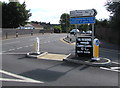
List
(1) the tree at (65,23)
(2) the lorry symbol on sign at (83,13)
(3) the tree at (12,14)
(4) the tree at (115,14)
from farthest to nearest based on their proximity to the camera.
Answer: (1) the tree at (65,23) < (3) the tree at (12,14) < (4) the tree at (115,14) < (2) the lorry symbol on sign at (83,13)

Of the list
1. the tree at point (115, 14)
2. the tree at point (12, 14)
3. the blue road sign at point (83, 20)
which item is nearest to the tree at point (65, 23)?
the tree at point (12, 14)

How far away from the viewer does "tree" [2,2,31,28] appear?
4950 cm

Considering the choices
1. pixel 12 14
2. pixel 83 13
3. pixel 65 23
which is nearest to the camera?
pixel 83 13

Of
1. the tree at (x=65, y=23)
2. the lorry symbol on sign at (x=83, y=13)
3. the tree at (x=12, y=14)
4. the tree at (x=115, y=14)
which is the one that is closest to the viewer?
the lorry symbol on sign at (x=83, y=13)

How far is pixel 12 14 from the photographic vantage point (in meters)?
49.6

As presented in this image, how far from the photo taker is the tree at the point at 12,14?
4950cm

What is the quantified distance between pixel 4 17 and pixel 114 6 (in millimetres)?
33711

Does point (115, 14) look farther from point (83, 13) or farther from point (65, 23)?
point (65, 23)

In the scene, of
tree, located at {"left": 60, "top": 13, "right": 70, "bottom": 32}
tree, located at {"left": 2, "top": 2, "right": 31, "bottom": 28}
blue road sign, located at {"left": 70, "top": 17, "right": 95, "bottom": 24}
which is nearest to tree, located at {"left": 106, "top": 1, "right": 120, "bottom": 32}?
blue road sign, located at {"left": 70, "top": 17, "right": 95, "bottom": 24}

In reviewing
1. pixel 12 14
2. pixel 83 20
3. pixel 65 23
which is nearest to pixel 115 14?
pixel 83 20

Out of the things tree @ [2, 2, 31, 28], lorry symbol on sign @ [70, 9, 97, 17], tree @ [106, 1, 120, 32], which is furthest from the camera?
tree @ [2, 2, 31, 28]

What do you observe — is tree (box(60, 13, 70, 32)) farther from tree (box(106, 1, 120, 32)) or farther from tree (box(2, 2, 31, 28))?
tree (box(106, 1, 120, 32))

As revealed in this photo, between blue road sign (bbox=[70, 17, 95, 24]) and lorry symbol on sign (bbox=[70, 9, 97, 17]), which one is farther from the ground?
lorry symbol on sign (bbox=[70, 9, 97, 17])

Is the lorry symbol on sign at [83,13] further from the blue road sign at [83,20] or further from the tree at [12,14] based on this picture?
the tree at [12,14]
